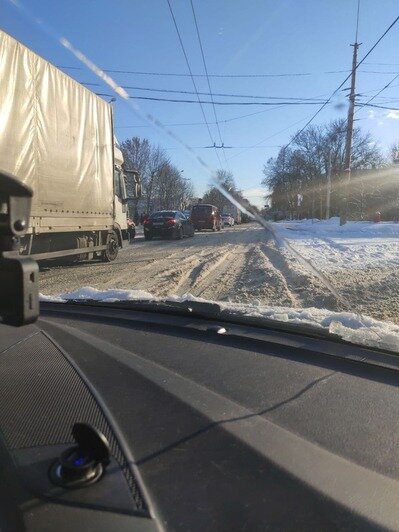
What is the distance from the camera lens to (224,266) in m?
12.4

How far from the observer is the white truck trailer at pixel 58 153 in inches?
349

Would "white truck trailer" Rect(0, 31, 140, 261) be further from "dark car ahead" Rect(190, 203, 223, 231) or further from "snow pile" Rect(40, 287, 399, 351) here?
"dark car ahead" Rect(190, 203, 223, 231)

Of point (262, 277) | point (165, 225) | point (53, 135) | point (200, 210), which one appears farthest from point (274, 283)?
point (200, 210)

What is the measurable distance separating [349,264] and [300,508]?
35.7 feet

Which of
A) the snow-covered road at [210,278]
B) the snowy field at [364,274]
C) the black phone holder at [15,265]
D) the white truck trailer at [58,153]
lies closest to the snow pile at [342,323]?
the black phone holder at [15,265]

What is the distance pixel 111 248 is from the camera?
1466cm

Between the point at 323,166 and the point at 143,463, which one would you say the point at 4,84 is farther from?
the point at 323,166

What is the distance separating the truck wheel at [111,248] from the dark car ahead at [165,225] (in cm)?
1038

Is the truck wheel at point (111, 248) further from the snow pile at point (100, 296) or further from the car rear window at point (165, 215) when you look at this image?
the car rear window at point (165, 215)

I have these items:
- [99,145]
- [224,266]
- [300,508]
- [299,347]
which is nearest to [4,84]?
[99,145]

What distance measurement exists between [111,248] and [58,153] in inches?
182

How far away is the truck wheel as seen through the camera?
1429 cm

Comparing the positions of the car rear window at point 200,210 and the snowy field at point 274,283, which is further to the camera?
the car rear window at point 200,210

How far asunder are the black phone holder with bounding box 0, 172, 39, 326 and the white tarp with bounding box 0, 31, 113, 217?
7352 mm
